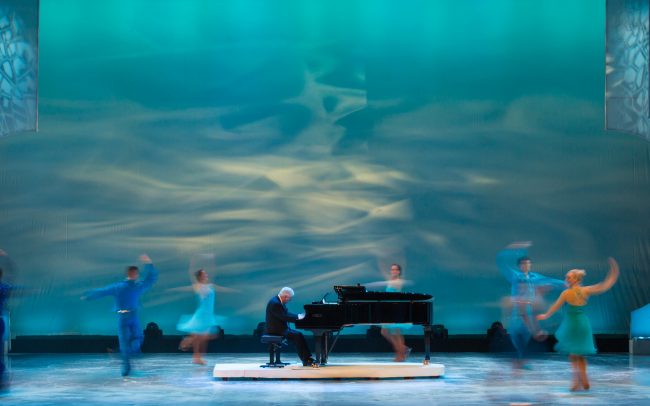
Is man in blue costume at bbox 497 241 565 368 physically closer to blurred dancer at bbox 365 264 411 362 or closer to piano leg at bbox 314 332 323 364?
blurred dancer at bbox 365 264 411 362

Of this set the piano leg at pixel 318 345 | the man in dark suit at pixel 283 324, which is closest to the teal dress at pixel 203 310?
the man in dark suit at pixel 283 324

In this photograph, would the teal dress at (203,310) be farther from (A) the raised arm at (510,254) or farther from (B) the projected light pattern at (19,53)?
(A) the raised arm at (510,254)

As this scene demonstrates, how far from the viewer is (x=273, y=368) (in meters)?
9.80

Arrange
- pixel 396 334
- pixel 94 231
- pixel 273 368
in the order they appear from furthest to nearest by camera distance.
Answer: pixel 94 231, pixel 396 334, pixel 273 368

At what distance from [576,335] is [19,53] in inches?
310

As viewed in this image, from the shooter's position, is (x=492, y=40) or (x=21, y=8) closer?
(x=21, y=8)

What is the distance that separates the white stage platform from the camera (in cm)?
966

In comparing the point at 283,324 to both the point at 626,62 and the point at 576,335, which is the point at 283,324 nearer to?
the point at 576,335

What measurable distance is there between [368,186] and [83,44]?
15.5 ft

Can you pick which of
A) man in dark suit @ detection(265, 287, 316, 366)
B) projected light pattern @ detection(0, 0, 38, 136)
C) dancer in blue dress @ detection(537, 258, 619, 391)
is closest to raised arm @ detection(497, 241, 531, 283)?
man in dark suit @ detection(265, 287, 316, 366)

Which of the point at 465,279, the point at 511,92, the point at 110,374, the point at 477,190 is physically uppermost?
the point at 511,92

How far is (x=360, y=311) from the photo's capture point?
32.9ft

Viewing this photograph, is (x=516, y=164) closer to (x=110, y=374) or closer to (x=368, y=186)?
(x=368, y=186)

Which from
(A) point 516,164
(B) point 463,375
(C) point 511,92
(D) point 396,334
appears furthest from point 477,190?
(B) point 463,375
